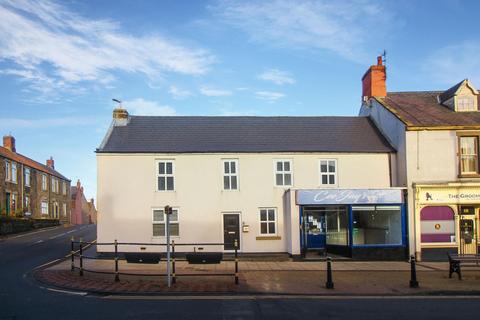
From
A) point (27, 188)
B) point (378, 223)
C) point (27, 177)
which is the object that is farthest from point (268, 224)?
point (27, 177)

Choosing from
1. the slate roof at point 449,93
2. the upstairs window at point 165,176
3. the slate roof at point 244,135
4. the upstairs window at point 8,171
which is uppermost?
the slate roof at point 449,93

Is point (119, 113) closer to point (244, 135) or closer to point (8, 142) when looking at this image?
point (244, 135)

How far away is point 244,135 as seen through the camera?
25.0 meters

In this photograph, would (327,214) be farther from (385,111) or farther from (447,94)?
(447,94)

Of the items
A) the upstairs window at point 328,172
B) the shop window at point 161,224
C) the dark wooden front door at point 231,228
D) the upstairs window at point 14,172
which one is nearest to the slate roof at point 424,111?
the upstairs window at point 328,172

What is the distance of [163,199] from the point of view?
22.9 m

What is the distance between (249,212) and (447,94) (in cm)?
1296

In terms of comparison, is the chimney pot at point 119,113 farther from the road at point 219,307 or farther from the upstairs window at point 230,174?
the road at point 219,307

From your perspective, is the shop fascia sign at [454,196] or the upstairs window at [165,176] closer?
the shop fascia sign at [454,196]

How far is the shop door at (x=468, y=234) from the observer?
71.8 ft

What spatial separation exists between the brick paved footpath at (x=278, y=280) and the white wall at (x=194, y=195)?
2.66 m

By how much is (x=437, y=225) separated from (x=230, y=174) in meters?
10.4

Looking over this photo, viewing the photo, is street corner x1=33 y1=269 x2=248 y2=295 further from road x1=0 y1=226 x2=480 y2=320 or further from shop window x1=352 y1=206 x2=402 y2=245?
shop window x1=352 y1=206 x2=402 y2=245

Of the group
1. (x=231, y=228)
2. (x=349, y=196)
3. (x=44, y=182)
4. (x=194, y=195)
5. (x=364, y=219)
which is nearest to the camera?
(x=349, y=196)
